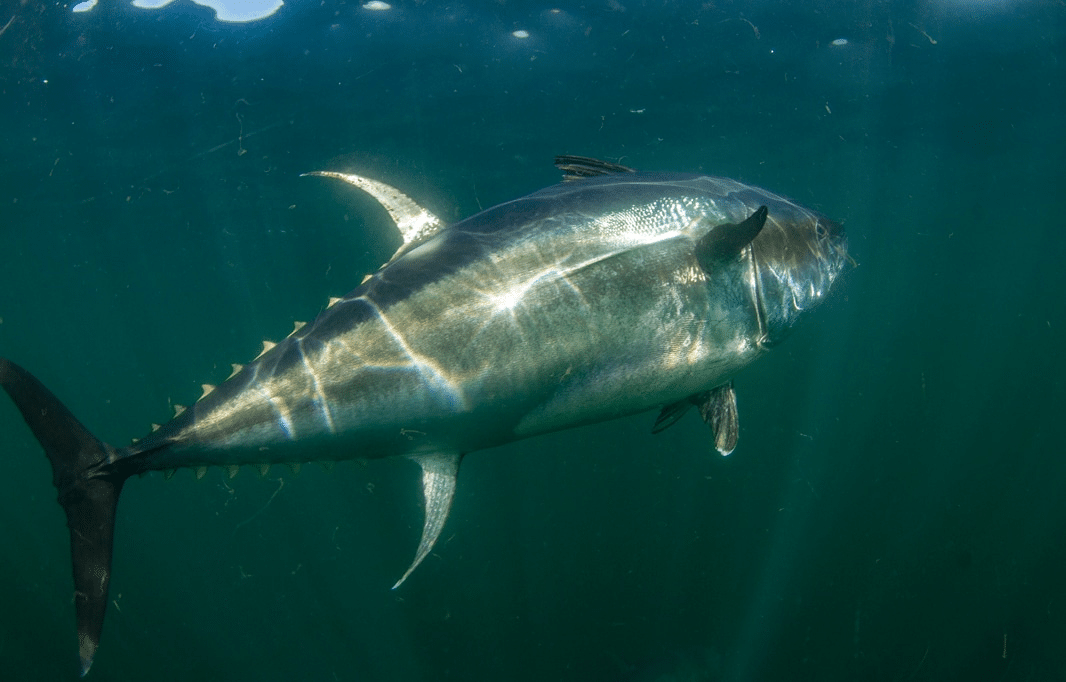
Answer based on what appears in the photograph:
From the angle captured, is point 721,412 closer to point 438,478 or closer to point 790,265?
point 790,265

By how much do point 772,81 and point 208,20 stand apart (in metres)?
9.51

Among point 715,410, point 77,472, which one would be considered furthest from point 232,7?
point 715,410

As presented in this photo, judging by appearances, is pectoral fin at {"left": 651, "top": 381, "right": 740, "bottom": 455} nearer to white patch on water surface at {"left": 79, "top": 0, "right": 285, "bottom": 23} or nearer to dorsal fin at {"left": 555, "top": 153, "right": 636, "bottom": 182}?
dorsal fin at {"left": 555, "top": 153, "right": 636, "bottom": 182}

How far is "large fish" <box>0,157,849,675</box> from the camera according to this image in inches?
82.2

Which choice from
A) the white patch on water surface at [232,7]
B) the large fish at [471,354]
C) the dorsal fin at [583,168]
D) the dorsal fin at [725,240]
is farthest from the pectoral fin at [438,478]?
the white patch on water surface at [232,7]

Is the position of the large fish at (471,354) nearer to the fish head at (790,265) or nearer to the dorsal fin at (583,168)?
the fish head at (790,265)

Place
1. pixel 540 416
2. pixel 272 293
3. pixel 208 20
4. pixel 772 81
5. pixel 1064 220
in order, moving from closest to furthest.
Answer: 1. pixel 540 416
2. pixel 208 20
3. pixel 772 81
4. pixel 1064 220
5. pixel 272 293

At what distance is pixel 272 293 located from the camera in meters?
29.9

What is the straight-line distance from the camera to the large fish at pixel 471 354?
82.2 inches

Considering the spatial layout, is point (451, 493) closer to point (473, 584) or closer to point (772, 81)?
point (473, 584)

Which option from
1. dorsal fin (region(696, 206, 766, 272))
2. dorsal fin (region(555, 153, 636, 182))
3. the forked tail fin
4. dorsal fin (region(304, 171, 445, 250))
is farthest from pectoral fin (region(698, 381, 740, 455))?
the forked tail fin

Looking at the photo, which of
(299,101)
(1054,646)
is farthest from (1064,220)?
(299,101)

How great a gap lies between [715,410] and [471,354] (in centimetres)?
127

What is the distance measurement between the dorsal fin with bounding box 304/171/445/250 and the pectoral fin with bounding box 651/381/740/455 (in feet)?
4.34
